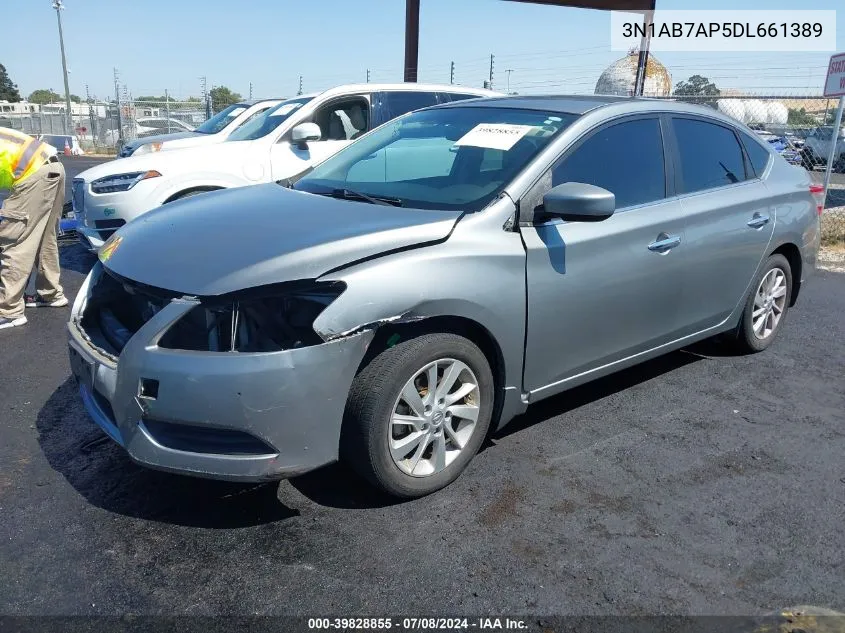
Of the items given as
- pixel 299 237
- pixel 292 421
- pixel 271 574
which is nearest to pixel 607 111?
pixel 299 237

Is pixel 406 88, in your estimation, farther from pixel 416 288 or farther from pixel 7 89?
pixel 7 89

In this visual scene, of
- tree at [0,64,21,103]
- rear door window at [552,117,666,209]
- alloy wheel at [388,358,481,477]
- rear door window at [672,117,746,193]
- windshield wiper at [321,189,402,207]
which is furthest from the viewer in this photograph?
tree at [0,64,21,103]

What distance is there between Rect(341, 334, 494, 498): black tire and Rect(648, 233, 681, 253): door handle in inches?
52.4

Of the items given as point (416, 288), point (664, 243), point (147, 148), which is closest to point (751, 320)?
point (664, 243)

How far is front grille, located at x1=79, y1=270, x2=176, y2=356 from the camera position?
9.25 feet

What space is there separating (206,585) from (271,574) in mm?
229

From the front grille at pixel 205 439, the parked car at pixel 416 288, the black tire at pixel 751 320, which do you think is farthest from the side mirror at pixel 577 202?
the black tire at pixel 751 320

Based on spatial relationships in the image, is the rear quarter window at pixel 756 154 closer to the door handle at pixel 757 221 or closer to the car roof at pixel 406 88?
the door handle at pixel 757 221

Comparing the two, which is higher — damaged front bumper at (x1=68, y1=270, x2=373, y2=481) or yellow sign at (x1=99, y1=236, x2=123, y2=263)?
yellow sign at (x1=99, y1=236, x2=123, y2=263)

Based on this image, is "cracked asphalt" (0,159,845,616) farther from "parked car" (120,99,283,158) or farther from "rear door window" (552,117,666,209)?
"parked car" (120,99,283,158)

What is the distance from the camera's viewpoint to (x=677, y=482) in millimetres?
3293

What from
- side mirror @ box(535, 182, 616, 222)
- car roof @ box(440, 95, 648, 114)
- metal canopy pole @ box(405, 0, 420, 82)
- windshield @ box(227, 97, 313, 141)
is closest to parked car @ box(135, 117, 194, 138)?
metal canopy pole @ box(405, 0, 420, 82)

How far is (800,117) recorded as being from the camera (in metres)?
11.4

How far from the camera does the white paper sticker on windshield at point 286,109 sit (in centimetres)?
790
